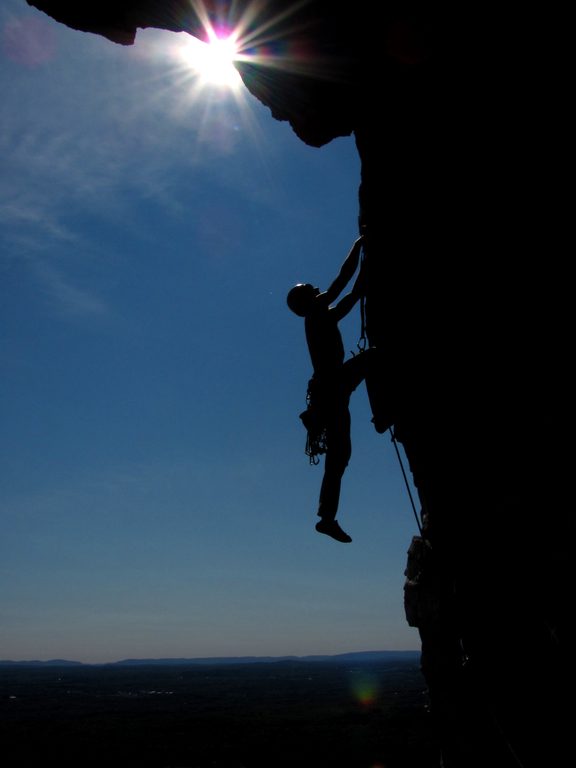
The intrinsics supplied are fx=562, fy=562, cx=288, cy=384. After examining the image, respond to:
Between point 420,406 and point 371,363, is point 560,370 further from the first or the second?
point 371,363

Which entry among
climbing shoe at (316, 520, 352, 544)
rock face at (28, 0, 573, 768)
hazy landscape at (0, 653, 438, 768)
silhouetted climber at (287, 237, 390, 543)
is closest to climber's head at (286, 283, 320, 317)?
silhouetted climber at (287, 237, 390, 543)

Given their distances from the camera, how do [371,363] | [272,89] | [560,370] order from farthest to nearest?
1. [272,89]
2. [371,363]
3. [560,370]

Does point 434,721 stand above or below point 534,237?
below

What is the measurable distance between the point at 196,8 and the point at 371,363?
4933 mm

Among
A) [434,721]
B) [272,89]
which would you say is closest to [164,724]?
[434,721]

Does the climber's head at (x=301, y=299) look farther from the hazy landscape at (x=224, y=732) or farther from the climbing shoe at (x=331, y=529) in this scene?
the hazy landscape at (x=224, y=732)

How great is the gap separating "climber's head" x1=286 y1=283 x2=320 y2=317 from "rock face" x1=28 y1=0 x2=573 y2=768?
0.75 meters

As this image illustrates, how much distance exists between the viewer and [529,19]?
4609mm

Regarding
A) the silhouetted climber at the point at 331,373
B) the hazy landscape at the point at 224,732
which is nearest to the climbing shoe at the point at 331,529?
the silhouetted climber at the point at 331,373

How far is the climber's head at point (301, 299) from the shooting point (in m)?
5.96

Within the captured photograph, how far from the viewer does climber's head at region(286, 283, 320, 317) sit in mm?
5965

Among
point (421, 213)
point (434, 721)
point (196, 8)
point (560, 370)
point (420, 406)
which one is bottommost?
point (434, 721)

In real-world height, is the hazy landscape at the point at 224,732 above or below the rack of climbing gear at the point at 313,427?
below

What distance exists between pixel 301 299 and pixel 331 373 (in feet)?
2.79
